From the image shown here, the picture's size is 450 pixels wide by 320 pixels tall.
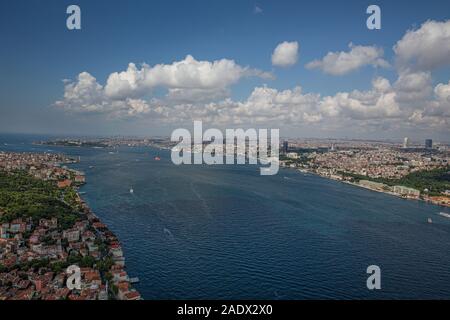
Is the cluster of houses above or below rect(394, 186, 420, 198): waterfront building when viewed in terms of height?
above

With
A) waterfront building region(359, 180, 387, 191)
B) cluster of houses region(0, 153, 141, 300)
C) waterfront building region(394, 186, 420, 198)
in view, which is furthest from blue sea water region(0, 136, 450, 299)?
waterfront building region(359, 180, 387, 191)

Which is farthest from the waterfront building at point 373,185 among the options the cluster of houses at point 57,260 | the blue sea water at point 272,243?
the cluster of houses at point 57,260

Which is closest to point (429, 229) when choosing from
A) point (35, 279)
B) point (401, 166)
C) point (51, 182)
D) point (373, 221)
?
point (373, 221)

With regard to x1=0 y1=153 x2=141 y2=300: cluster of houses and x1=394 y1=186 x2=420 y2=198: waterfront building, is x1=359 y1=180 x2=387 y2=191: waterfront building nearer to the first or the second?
x1=394 y1=186 x2=420 y2=198: waterfront building

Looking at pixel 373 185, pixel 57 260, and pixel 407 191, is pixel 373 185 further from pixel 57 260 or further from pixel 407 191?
pixel 57 260

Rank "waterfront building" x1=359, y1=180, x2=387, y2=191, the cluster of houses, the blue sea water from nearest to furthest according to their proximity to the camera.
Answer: the cluster of houses → the blue sea water → "waterfront building" x1=359, y1=180, x2=387, y2=191

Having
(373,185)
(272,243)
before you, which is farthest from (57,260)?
(373,185)

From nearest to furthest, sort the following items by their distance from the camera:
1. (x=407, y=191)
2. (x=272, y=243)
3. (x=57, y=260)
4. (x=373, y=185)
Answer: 1. (x=57, y=260)
2. (x=272, y=243)
3. (x=407, y=191)
4. (x=373, y=185)
